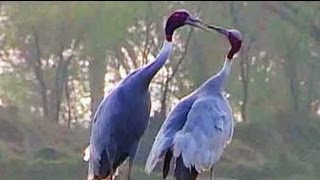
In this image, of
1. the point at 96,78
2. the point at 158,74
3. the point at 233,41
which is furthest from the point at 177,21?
the point at 96,78

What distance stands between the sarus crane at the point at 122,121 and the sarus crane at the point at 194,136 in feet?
0.36

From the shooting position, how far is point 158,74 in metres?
5.20

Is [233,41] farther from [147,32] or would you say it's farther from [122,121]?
[147,32]

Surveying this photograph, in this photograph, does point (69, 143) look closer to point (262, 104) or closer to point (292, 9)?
point (262, 104)

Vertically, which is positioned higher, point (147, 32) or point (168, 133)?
point (168, 133)

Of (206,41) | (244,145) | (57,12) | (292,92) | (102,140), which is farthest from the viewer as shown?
(57,12)

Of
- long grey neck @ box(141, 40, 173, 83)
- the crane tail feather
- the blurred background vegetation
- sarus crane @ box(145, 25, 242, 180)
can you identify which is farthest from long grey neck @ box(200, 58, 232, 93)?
the blurred background vegetation

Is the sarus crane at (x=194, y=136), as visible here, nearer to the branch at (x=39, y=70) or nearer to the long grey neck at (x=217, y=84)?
the long grey neck at (x=217, y=84)

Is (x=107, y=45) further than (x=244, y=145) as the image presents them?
Yes

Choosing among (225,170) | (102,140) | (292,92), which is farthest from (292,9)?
(102,140)

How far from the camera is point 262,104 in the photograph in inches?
216

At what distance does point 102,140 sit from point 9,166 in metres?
1.20

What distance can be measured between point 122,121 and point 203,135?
0.26 meters

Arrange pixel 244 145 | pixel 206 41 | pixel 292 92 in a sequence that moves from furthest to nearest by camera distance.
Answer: pixel 206 41, pixel 292 92, pixel 244 145
